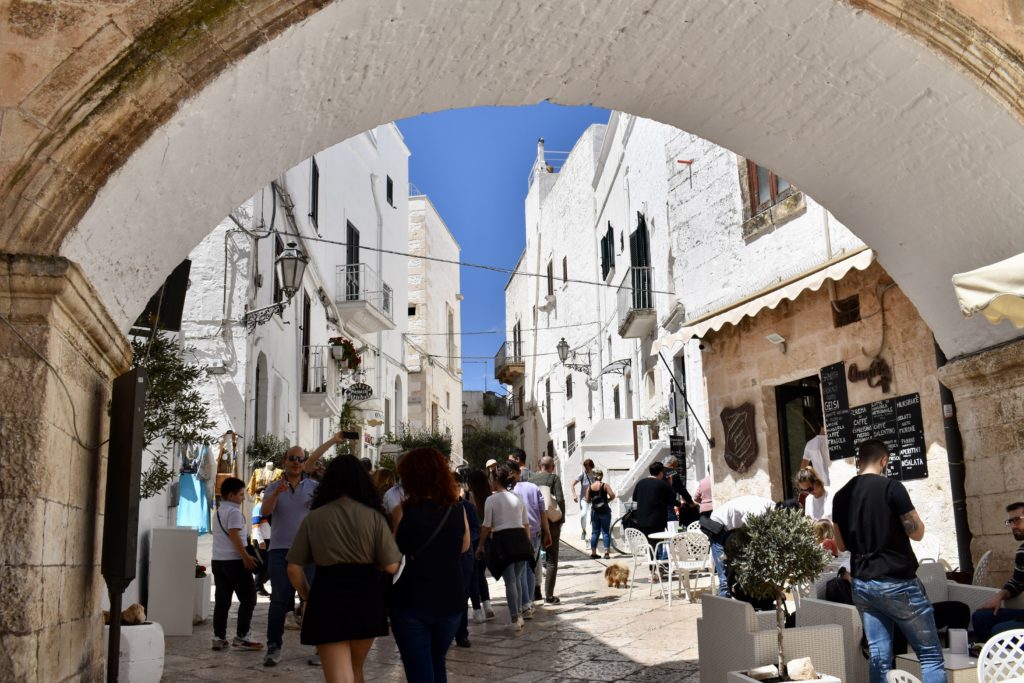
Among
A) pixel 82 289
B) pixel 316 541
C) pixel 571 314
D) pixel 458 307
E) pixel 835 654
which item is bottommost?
pixel 835 654

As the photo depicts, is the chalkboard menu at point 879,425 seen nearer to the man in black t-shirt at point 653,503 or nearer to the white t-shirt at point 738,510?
the man in black t-shirt at point 653,503

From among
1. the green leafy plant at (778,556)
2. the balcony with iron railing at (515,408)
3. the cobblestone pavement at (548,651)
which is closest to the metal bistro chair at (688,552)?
the cobblestone pavement at (548,651)

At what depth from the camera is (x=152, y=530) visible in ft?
27.6

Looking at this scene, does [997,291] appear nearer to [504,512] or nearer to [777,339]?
[504,512]

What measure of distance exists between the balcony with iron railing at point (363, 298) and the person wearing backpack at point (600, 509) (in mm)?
9465

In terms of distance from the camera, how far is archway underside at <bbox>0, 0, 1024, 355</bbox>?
139 inches

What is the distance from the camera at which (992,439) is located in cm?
582

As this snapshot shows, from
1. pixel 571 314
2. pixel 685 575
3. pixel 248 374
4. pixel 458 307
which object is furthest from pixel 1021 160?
pixel 458 307

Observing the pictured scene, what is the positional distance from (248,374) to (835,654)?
10.1m

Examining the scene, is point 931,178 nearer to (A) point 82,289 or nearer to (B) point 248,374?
(A) point 82,289

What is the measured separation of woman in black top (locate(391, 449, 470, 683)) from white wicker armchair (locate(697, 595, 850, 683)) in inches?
54.3

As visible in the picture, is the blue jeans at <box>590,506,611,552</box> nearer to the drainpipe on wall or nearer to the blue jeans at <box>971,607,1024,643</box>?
the drainpipe on wall

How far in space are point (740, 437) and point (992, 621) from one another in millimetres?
6512

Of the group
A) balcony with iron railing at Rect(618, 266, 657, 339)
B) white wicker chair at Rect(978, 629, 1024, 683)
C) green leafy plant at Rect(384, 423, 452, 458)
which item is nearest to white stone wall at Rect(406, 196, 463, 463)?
green leafy plant at Rect(384, 423, 452, 458)
